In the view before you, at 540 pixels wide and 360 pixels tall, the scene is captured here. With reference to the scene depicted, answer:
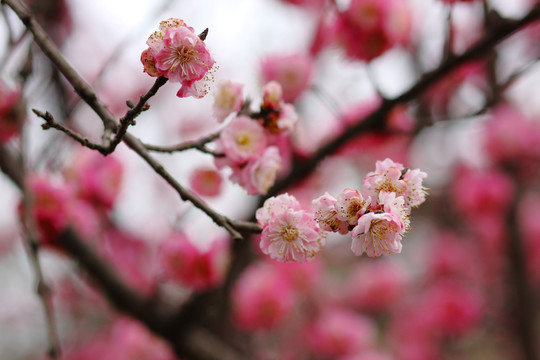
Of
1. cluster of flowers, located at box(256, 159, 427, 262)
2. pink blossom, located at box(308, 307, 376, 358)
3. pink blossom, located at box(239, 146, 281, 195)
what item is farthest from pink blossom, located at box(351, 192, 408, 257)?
pink blossom, located at box(308, 307, 376, 358)

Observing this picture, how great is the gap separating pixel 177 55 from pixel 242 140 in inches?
11.2

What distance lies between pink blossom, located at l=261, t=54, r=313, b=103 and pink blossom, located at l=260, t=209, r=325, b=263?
1.22 m

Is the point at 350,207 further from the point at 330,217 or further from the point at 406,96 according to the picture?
the point at 406,96

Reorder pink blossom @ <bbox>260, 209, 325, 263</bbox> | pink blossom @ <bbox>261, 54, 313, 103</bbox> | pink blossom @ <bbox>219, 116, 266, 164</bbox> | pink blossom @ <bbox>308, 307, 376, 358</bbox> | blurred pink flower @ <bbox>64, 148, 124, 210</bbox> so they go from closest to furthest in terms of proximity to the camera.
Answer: pink blossom @ <bbox>260, 209, 325, 263</bbox>, pink blossom @ <bbox>219, 116, 266, 164</bbox>, pink blossom @ <bbox>261, 54, 313, 103</bbox>, blurred pink flower @ <bbox>64, 148, 124, 210</bbox>, pink blossom @ <bbox>308, 307, 376, 358</bbox>

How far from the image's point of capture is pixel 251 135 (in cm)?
91

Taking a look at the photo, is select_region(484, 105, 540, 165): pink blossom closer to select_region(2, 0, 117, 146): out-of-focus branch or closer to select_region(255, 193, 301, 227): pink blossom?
select_region(255, 193, 301, 227): pink blossom

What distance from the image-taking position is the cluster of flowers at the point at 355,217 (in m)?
0.65

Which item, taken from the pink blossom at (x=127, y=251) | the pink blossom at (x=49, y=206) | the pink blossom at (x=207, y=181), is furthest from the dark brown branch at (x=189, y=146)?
the pink blossom at (x=127, y=251)

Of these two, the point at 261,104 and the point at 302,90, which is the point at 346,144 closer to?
the point at 302,90

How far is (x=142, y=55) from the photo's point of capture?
2.11ft

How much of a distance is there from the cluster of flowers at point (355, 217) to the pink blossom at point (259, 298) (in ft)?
5.52

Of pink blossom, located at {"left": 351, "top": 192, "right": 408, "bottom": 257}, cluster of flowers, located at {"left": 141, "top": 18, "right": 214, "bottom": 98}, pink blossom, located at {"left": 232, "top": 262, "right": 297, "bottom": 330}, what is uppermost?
pink blossom, located at {"left": 232, "top": 262, "right": 297, "bottom": 330}

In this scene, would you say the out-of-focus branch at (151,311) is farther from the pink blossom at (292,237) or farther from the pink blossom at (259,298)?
the pink blossom at (292,237)

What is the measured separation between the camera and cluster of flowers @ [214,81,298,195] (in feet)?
2.93
